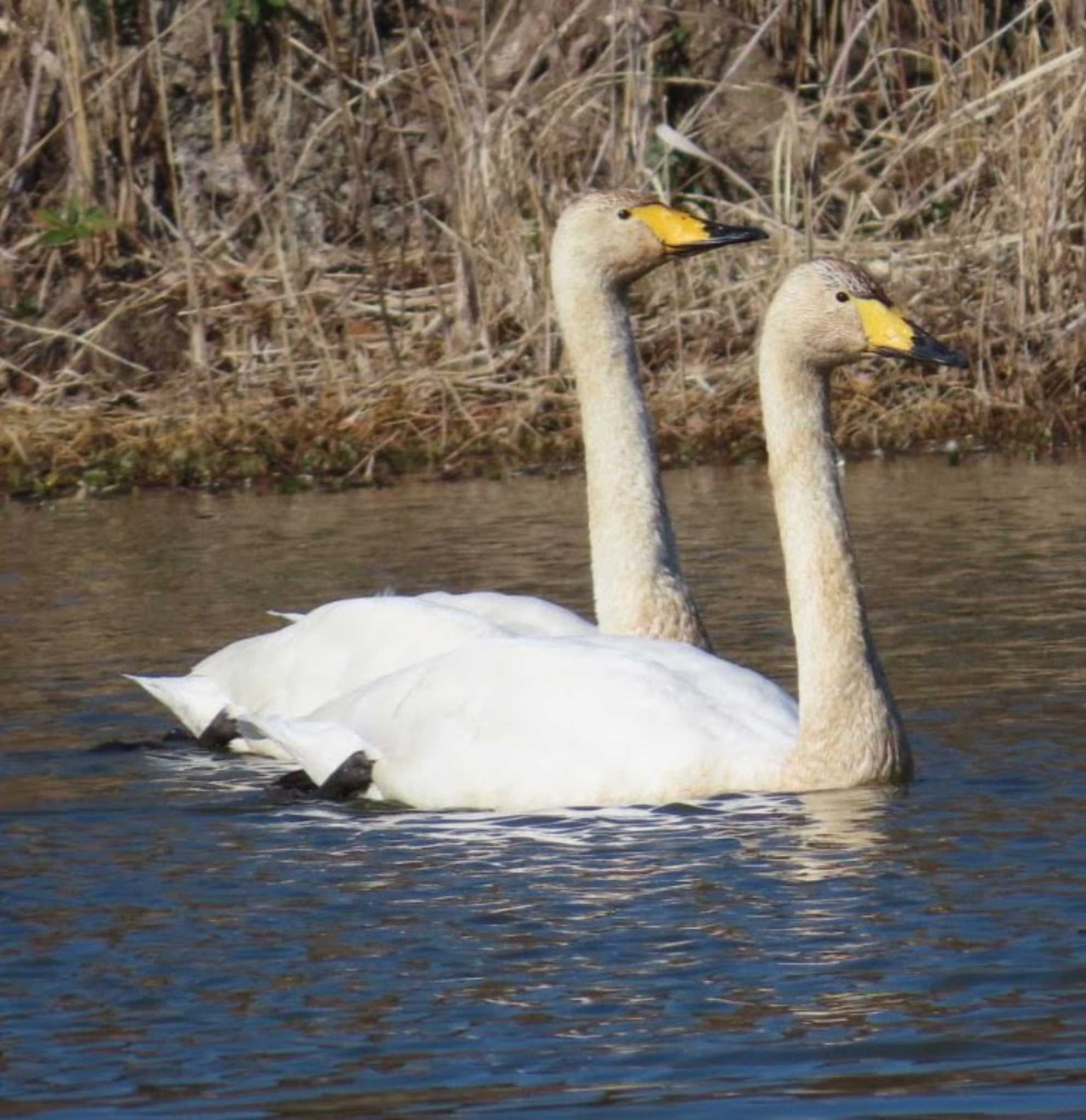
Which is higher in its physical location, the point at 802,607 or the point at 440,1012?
the point at 802,607

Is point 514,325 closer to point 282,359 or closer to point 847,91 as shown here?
point 282,359

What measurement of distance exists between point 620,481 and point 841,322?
4.13ft

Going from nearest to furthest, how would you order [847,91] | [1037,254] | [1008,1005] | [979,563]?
[1008,1005] → [979,563] → [1037,254] → [847,91]

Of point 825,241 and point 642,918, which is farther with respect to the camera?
point 825,241

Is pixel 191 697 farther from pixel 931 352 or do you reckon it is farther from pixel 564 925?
pixel 564 925

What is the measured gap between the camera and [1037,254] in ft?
43.9

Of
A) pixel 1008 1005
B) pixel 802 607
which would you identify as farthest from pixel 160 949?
pixel 802 607

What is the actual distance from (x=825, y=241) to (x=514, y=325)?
61.0 inches

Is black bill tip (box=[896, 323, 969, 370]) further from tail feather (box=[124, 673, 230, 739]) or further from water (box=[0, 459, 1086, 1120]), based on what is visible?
tail feather (box=[124, 673, 230, 739])

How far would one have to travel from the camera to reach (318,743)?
6.69 meters

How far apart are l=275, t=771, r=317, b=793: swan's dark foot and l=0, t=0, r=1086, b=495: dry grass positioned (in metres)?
6.39

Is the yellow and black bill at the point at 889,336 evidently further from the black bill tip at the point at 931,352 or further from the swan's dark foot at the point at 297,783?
the swan's dark foot at the point at 297,783

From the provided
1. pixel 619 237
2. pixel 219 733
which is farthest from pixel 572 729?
pixel 619 237

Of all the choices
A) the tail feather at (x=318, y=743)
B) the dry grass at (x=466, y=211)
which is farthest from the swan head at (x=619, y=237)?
the dry grass at (x=466, y=211)
